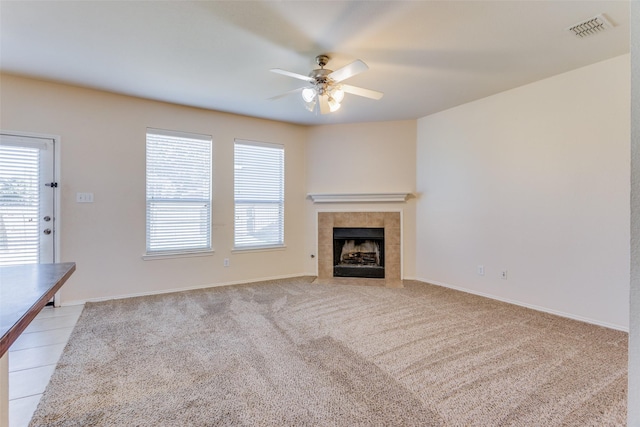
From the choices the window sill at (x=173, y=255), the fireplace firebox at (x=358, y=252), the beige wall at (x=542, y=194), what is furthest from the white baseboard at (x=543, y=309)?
the window sill at (x=173, y=255)

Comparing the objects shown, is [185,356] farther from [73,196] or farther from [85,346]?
[73,196]

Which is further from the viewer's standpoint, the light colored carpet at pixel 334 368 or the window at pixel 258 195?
the window at pixel 258 195

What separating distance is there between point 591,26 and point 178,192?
15.0ft

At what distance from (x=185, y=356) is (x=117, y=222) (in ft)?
7.43

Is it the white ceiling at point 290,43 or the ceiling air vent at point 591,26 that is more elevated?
the white ceiling at point 290,43

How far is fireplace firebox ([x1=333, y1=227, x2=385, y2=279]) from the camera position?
4801 mm

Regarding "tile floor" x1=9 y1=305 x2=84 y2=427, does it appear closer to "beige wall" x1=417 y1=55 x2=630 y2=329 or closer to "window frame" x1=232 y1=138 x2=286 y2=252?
"window frame" x1=232 y1=138 x2=286 y2=252

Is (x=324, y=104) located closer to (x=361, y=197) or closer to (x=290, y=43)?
(x=290, y=43)

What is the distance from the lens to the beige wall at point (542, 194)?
2.77 metres

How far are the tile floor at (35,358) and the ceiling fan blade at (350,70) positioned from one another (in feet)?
9.79

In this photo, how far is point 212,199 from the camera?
425 centimetres

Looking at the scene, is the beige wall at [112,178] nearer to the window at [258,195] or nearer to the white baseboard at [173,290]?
the white baseboard at [173,290]

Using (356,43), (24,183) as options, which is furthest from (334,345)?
(24,183)

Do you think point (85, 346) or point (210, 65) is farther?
point (210, 65)
